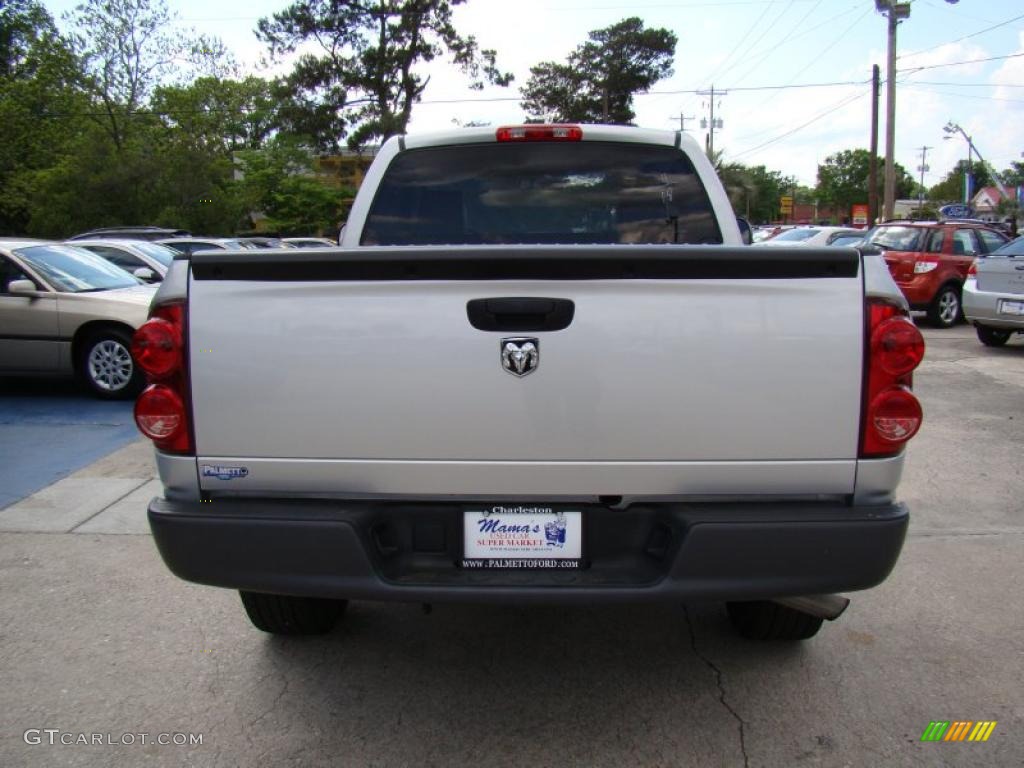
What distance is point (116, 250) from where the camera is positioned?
12.2 meters

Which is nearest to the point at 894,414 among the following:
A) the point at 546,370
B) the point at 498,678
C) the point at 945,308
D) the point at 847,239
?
the point at 546,370

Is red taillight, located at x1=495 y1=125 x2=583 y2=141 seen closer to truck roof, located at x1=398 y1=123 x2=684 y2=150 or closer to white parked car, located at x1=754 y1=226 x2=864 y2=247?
truck roof, located at x1=398 y1=123 x2=684 y2=150

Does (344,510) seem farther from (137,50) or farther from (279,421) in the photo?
(137,50)

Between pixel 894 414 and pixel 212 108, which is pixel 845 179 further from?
pixel 894 414

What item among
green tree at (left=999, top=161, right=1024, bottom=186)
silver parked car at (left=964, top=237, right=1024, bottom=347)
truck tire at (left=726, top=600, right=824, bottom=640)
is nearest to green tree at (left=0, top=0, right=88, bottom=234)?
silver parked car at (left=964, top=237, right=1024, bottom=347)

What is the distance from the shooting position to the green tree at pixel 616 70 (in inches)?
2015

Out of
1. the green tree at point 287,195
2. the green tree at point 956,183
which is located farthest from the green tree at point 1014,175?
the green tree at point 287,195

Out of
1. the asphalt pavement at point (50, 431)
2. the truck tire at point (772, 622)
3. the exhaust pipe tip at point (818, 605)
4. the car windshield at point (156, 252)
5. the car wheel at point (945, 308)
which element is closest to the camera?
the exhaust pipe tip at point (818, 605)

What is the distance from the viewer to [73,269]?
28.3ft

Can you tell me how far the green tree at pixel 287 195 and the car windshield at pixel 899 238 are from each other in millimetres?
27100

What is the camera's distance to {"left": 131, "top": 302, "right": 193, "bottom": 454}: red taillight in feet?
8.22

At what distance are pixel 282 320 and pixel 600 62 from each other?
5433cm

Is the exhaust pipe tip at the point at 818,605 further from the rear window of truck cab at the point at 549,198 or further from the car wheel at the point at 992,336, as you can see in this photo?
the car wheel at the point at 992,336

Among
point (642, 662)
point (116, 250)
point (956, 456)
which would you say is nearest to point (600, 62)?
point (116, 250)
